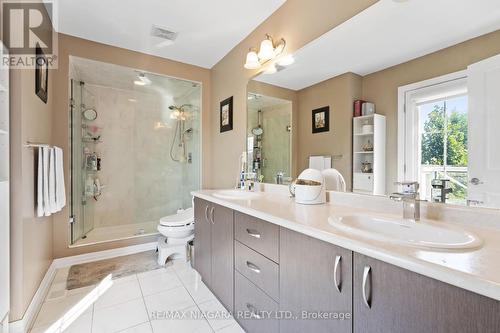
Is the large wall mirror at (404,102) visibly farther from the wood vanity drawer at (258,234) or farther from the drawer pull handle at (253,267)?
the drawer pull handle at (253,267)

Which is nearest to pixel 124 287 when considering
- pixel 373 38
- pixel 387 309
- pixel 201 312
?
pixel 201 312

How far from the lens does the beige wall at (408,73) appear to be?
94cm

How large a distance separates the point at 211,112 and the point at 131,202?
5.95 feet

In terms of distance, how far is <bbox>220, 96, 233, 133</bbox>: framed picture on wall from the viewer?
267 centimetres

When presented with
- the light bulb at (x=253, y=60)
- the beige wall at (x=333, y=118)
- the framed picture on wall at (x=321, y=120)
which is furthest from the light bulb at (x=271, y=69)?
the framed picture on wall at (x=321, y=120)

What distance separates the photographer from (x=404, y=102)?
3.91 ft

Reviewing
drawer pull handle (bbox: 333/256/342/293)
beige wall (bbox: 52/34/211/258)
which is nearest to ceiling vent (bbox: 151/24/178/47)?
beige wall (bbox: 52/34/211/258)

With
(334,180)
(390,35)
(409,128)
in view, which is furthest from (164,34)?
(409,128)

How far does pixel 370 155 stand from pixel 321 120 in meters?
0.43

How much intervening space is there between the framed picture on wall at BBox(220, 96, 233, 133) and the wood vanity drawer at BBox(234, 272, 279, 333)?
1.69 metres

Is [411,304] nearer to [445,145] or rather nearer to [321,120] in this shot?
[445,145]

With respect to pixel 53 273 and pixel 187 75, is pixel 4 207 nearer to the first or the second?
pixel 53 273

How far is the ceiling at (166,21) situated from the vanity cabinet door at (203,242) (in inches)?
64.9

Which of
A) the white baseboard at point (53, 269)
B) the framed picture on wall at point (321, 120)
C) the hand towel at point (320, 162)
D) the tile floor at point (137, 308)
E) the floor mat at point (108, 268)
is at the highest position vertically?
the framed picture on wall at point (321, 120)
